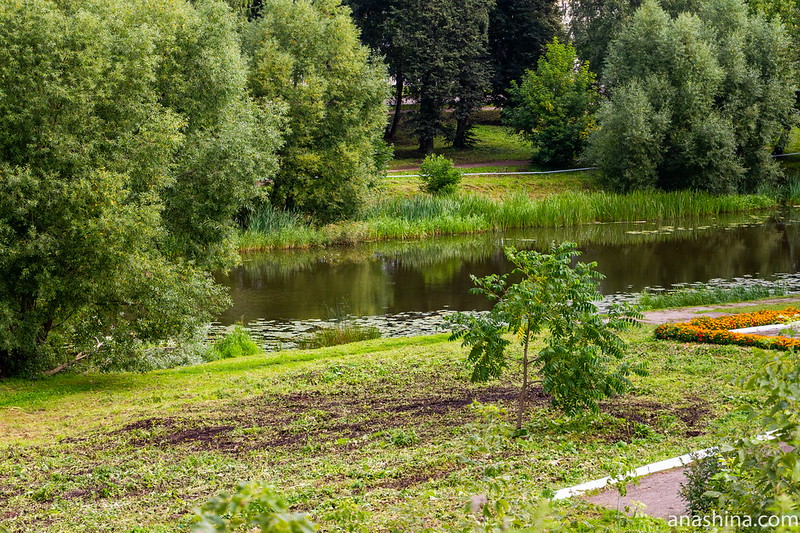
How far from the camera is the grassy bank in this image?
36969 millimetres

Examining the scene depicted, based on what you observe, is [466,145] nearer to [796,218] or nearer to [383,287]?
[796,218]

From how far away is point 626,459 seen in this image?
8.57 m

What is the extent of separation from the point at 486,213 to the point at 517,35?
2551 centimetres

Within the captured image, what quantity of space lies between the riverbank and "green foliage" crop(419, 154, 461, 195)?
2800 cm

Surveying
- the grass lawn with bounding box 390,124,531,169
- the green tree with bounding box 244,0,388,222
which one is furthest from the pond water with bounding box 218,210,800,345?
the grass lawn with bounding box 390,124,531,169

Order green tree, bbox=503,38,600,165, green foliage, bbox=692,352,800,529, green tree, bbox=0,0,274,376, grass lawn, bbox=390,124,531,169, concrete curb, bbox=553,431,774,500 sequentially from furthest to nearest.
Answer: grass lawn, bbox=390,124,531,169
green tree, bbox=503,38,600,165
green tree, bbox=0,0,274,376
concrete curb, bbox=553,431,774,500
green foliage, bbox=692,352,800,529

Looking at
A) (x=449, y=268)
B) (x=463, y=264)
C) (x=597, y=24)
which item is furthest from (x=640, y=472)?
(x=597, y=24)

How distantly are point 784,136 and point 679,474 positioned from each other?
1904 inches

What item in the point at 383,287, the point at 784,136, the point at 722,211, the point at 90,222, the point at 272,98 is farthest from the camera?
the point at 784,136

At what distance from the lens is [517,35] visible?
62.6 meters

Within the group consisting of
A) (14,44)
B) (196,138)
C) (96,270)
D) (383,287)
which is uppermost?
(14,44)

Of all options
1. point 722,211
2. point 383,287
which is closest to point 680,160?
point 722,211

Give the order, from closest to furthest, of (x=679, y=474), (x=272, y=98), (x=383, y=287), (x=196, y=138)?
(x=679, y=474) → (x=196, y=138) → (x=383, y=287) → (x=272, y=98)

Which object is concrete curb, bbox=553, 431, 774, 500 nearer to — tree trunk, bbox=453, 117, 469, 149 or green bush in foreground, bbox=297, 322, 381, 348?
green bush in foreground, bbox=297, 322, 381, 348
